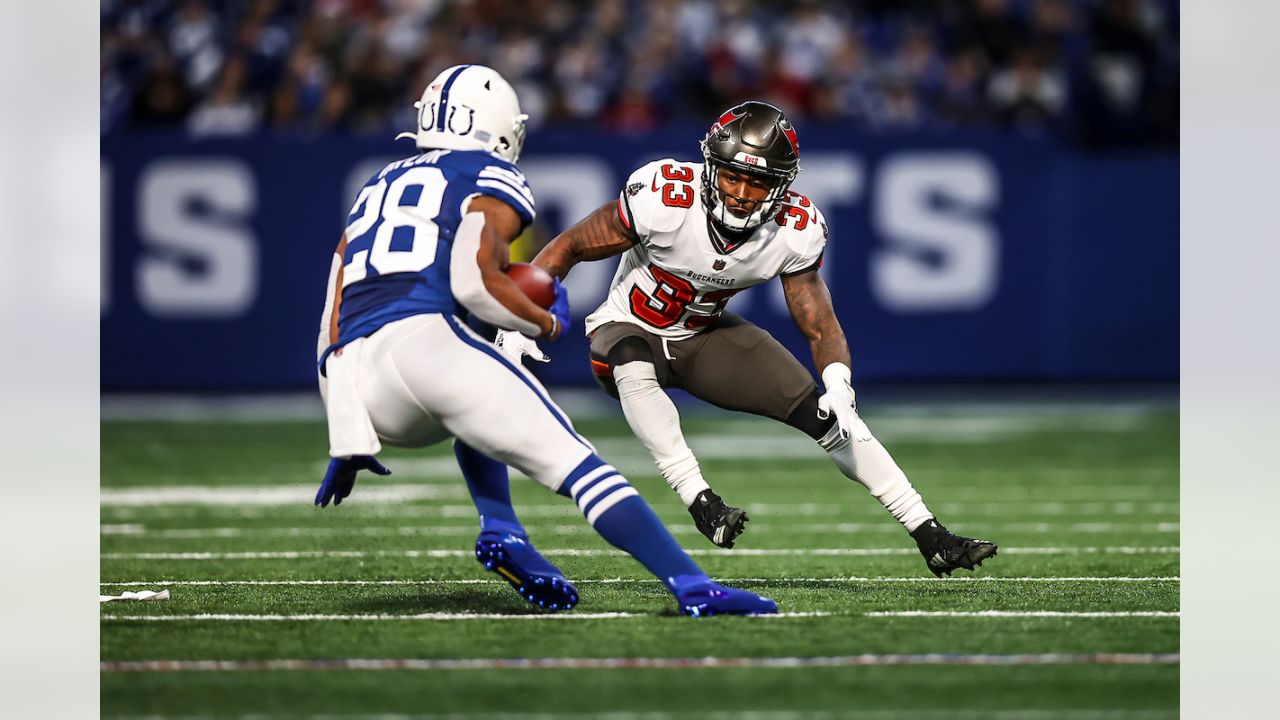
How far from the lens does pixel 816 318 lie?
5152 millimetres

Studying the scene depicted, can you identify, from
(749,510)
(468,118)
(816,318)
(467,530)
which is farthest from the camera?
(749,510)

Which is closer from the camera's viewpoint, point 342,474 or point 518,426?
point 518,426

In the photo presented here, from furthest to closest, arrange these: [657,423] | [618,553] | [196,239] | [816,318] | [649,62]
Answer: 1. [649,62]
2. [196,239]
3. [618,553]
4. [657,423]
5. [816,318]

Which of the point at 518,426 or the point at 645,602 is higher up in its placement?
the point at 518,426

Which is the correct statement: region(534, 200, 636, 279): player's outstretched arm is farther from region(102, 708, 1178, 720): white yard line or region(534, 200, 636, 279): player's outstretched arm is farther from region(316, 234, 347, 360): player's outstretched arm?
region(102, 708, 1178, 720): white yard line

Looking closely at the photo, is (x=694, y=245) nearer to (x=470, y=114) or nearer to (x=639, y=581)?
(x=470, y=114)

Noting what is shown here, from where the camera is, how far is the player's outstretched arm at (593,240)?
5.14 metres

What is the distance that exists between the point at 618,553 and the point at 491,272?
2.00 m

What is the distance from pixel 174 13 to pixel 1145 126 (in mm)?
6758

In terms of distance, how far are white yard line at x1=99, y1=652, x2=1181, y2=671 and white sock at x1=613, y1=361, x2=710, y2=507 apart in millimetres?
1375

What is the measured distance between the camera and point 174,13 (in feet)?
40.7

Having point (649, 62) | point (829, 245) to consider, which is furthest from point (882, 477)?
point (649, 62)
